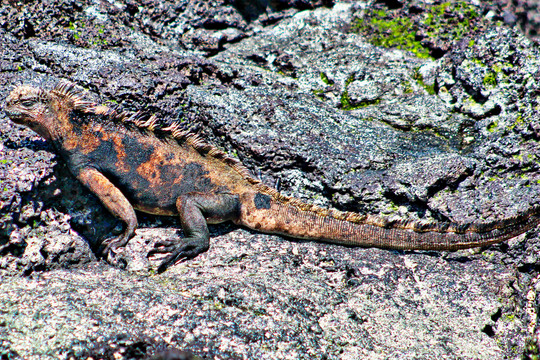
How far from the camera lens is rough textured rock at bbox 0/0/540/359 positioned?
2.63m

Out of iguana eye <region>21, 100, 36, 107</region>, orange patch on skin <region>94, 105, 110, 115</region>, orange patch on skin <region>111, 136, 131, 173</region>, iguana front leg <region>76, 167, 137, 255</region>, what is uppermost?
iguana eye <region>21, 100, 36, 107</region>

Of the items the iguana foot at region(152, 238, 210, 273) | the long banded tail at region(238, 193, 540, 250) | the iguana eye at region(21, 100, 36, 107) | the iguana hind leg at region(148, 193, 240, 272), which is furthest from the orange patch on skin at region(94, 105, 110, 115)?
the long banded tail at region(238, 193, 540, 250)

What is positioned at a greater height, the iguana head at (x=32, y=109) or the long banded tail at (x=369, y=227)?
the iguana head at (x=32, y=109)

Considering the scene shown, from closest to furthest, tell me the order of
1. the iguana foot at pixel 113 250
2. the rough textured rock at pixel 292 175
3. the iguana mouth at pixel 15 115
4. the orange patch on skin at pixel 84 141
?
the rough textured rock at pixel 292 175 < the iguana foot at pixel 113 250 < the iguana mouth at pixel 15 115 < the orange patch on skin at pixel 84 141

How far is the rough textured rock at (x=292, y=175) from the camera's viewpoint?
103 inches

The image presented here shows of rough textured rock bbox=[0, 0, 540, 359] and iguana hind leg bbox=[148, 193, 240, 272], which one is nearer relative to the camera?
rough textured rock bbox=[0, 0, 540, 359]

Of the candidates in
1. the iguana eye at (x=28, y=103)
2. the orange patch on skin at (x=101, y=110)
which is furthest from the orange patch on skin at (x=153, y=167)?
the iguana eye at (x=28, y=103)

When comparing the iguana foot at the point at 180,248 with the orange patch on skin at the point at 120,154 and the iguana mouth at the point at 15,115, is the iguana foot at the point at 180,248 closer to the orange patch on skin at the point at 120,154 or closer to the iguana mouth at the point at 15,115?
the orange patch on skin at the point at 120,154

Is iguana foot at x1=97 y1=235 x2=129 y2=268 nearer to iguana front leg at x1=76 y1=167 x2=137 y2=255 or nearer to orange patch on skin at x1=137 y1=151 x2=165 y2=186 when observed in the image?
iguana front leg at x1=76 y1=167 x2=137 y2=255

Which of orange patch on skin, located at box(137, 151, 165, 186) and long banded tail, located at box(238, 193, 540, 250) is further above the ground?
orange patch on skin, located at box(137, 151, 165, 186)

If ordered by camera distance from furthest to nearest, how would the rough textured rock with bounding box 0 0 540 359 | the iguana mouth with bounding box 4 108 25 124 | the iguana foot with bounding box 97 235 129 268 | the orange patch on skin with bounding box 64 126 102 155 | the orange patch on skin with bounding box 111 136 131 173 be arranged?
1. the orange patch on skin with bounding box 111 136 131 173
2. the orange patch on skin with bounding box 64 126 102 155
3. the iguana mouth with bounding box 4 108 25 124
4. the iguana foot with bounding box 97 235 129 268
5. the rough textured rock with bounding box 0 0 540 359

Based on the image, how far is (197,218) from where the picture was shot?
339 cm

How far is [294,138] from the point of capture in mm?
3906

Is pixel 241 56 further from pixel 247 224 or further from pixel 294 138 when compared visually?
pixel 247 224
